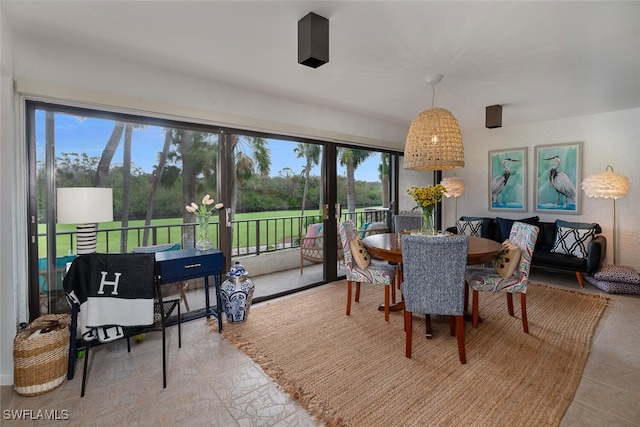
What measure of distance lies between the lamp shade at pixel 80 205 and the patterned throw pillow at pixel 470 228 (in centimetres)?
500

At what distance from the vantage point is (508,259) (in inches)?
109

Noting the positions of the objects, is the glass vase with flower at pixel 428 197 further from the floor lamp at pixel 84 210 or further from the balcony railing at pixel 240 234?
the floor lamp at pixel 84 210

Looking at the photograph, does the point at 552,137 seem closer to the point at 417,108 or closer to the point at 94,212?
the point at 417,108

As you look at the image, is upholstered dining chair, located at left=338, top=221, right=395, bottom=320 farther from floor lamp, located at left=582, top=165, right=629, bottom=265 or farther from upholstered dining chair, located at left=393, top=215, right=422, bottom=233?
floor lamp, located at left=582, top=165, right=629, bottom=265

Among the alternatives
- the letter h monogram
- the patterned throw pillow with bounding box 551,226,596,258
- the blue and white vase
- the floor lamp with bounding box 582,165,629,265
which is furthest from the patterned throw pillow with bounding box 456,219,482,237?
the letter h monogram

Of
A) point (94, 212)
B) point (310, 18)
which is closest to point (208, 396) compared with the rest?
point (94, 212)

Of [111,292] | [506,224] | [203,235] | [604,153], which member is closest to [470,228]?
[506,224]

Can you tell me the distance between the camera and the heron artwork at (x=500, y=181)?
5.23 meters

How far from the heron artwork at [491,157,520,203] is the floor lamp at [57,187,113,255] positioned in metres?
5.59

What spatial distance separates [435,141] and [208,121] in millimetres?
2212

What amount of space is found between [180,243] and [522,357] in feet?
10.7

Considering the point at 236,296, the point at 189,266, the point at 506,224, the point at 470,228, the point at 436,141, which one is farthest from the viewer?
the point at 470,228

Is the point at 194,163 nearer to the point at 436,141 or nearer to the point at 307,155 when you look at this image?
the point at 307,155

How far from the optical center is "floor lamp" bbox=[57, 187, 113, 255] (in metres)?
2.18
